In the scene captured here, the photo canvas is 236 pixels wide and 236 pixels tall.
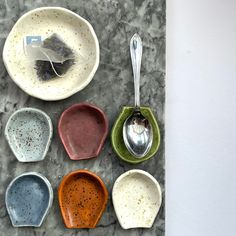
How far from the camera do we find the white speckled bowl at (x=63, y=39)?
2.97 feet

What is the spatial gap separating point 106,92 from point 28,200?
0.91 ft

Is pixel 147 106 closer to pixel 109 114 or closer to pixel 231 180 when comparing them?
pixel 109 114

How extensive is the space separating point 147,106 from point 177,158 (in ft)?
0.45

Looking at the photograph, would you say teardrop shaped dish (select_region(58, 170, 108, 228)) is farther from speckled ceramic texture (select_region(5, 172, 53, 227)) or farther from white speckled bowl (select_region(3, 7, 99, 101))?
white speckled bowl (select_region(3, 7, 99, 101))

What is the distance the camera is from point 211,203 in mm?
997

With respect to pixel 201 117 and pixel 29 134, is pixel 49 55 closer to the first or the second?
pixel 29 134

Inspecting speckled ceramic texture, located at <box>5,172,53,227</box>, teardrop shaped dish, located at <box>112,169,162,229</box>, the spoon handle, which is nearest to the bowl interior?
speckled ceramic texture, located at <box>5,172,53,227</box>

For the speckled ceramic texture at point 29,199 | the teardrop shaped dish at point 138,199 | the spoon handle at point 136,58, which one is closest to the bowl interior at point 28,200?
the speckled ceramic texture at point 29,199

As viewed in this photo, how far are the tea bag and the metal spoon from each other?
0.44 feet

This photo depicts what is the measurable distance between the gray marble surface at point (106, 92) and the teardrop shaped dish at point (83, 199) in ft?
0.06

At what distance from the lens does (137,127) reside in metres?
0.93

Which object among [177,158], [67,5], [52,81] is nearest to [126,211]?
[177,158]

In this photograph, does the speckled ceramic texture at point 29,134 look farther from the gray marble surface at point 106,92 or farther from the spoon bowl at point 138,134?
the spoon bowl at point 138,134

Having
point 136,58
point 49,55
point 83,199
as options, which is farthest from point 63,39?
point 83,199
